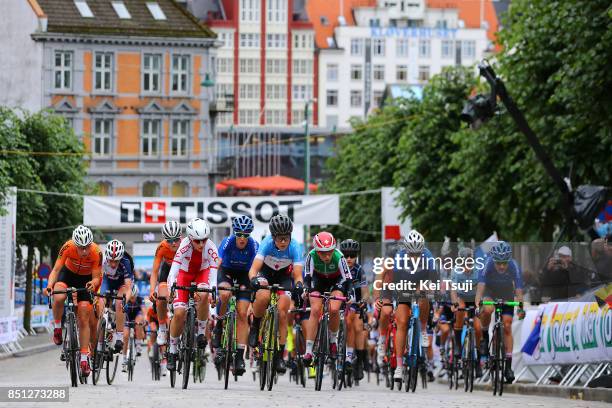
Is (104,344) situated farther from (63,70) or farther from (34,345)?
(63,70)

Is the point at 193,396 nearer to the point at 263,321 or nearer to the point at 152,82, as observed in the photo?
the point at 263,321

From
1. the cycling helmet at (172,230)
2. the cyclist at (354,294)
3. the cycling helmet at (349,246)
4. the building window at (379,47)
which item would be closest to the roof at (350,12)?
the building window at (379,47)

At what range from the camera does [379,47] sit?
159 metres

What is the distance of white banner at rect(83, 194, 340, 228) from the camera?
44.1 meters

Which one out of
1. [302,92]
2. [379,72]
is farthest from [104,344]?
[379,72]

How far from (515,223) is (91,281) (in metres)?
23.2

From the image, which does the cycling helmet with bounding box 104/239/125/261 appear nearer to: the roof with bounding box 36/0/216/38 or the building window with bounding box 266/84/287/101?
the roof with bounding box 36/0/216/38

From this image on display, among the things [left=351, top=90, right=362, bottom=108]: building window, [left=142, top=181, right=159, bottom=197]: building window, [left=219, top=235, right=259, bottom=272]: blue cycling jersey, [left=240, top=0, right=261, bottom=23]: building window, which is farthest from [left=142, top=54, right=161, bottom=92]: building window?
[left=351, top=90, right=362, bottom=108]: building window

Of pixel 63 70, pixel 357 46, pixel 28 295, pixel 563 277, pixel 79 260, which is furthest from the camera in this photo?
pixel 357 46

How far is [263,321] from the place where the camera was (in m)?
19.8

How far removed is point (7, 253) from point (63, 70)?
4778cm

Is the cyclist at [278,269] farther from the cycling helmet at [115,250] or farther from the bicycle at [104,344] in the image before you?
the cycling helmet at [115,250]

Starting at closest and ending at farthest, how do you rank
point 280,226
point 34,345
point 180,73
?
1. point 280,226
2. point 34,345
3. point 180,73

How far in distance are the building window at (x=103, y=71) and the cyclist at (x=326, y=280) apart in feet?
223
